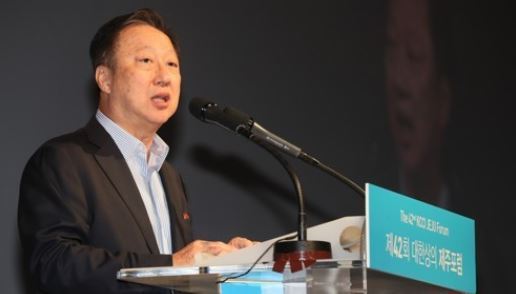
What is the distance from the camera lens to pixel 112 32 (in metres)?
2.87

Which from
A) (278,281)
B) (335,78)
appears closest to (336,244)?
(278,281)

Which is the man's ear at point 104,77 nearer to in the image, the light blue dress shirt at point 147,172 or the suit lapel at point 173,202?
the light blue dress shirt at point 147,172

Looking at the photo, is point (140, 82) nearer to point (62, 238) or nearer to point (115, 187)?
point (115, 187)

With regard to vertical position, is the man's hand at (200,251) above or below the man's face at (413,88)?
below

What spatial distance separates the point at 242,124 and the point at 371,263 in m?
0.55

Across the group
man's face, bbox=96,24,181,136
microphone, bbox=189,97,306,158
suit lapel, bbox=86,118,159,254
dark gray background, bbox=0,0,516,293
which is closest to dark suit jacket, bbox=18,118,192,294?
suit lapel, bbox=86,118,159,254

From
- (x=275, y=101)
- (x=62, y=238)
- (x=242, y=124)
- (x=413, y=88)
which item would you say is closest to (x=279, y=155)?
(x=242, y=124)

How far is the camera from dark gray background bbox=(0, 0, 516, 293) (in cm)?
314

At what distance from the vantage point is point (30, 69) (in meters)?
→ 3.14

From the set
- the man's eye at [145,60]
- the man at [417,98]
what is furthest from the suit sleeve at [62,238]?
the man at [417,98]

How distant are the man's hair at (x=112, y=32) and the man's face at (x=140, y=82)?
0.08 ft

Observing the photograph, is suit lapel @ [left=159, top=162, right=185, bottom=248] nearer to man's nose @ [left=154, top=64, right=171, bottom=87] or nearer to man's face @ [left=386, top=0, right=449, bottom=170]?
man's nose @ [left=154, top=64, right=171, bottom=87]

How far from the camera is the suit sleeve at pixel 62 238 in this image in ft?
7.09

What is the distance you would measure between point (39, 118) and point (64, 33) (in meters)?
0.31
